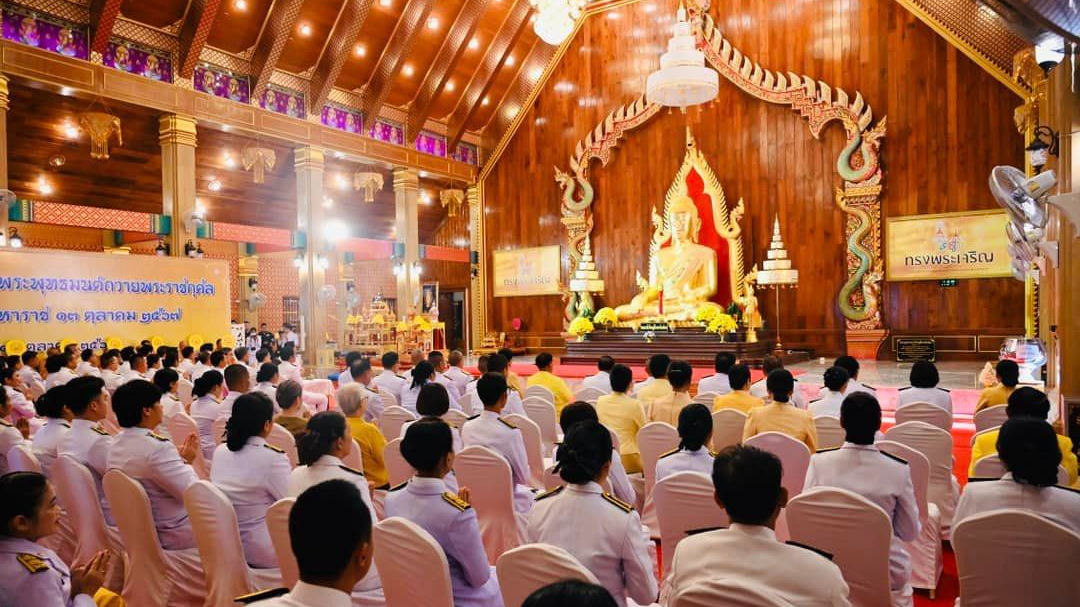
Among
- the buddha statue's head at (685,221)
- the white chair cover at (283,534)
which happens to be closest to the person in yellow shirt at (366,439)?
the white chair cover at (283,534)

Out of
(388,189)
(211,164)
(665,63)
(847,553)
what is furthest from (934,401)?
(388,189)

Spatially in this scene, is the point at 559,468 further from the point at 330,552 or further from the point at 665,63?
the point at 665,63

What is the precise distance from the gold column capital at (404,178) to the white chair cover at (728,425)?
41.1 feet

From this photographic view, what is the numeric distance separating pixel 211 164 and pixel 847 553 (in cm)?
1472

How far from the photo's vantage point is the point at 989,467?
2932 mm

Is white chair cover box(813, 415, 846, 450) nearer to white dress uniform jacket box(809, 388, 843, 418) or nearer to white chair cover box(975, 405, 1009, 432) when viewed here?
white dress uniform jacket box(809, 388, 843, 418)

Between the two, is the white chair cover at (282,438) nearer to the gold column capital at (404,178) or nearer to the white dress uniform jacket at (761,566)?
the white dress uniform jacket at (761,566)

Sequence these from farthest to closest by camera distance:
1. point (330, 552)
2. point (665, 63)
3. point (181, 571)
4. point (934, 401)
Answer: point (665, 63)
point (934, 401)
point (181, 571)
point (330, 552)

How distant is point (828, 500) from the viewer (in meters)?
2.25

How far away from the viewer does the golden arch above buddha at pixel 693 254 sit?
13.1 m

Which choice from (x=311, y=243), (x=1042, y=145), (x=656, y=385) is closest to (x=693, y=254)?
(x=311, y=243)

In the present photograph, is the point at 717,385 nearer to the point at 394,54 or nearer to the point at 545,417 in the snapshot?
the point at 545,417

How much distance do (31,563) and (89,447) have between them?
5.95 ft

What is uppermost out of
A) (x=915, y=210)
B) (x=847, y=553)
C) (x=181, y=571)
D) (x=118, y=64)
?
(x=118, y=64)
